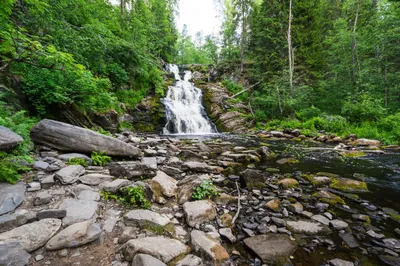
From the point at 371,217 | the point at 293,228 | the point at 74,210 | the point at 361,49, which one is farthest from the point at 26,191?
the point at 361,49

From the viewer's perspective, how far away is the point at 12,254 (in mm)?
1490

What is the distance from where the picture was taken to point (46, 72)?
509cm

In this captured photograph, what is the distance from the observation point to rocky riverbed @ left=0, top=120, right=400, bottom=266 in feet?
5.81

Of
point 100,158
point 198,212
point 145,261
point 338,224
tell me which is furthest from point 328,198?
point 100,158

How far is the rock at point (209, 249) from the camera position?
1.85 meters

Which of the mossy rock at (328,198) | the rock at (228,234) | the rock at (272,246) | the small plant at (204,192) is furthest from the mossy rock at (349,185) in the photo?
the rock at (228,234)

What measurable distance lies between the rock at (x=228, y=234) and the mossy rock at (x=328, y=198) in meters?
2.10

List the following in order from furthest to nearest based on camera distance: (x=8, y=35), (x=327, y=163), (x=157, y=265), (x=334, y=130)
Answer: (x=334, y=130)
(x=327, y=163)
(x=8, y=35)
(x=157, y=265)

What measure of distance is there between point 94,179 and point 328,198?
4212mm

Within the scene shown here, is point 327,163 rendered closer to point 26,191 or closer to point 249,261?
point 249,261

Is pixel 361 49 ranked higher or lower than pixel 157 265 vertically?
higher

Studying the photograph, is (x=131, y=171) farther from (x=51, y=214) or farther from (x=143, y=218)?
(x=51, y=214)

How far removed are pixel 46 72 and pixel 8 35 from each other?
291 centimetres

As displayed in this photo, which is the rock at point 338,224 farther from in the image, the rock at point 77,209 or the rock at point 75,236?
the rock at point 77,209
